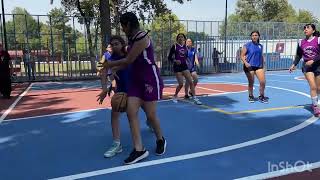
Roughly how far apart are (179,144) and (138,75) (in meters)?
1.57

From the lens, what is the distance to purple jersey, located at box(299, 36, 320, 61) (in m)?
8.62

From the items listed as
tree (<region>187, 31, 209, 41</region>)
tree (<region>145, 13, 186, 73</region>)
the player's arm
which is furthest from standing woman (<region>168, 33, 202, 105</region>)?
tree (<region>187, 31, 209, 41</region>)

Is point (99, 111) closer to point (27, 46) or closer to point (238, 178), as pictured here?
point (238, 178)

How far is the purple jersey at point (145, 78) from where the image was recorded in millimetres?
5484

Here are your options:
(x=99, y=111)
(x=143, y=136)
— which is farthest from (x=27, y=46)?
(x=143, y=136)

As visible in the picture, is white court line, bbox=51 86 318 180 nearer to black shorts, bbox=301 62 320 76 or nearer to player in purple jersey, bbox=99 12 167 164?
player in purple jersey, bbox=99 12 167 164

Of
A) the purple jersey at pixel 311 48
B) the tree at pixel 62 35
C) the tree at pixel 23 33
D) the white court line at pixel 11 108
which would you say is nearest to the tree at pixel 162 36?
the tree at pixel 62 35

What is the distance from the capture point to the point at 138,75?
18.2 ft

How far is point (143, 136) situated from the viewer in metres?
7.13

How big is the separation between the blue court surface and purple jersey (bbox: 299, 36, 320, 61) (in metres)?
1.24

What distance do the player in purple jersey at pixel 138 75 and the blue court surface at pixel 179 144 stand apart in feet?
1.57

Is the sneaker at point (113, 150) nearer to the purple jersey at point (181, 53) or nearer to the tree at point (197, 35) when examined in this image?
the purple jersey at point (181, 53)

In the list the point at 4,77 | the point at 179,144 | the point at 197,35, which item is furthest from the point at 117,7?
the point at 179,144

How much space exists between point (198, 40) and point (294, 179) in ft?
61.6
